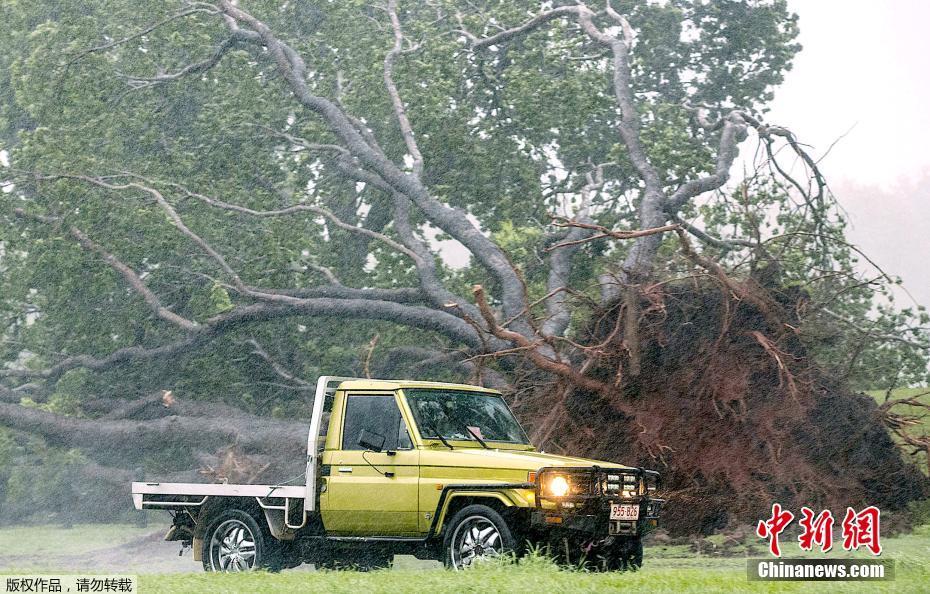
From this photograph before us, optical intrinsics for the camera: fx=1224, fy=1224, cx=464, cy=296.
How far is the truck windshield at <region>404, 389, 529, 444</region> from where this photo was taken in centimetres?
1092

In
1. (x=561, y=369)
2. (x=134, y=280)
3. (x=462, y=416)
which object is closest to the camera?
(x=462, y=416)

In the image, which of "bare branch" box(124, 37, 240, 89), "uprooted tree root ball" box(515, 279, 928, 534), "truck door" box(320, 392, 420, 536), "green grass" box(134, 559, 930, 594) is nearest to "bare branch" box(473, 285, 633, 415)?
"uprooted tree root ball" box(515, 279, 928, 534)

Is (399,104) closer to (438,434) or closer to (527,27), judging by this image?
(527,27)

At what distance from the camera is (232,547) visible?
37.4ft

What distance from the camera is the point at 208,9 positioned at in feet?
82.9

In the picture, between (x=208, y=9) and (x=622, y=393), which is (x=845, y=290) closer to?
(x=622, y=393)

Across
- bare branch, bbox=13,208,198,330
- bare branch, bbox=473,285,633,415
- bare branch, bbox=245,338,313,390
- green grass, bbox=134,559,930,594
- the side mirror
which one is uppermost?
bare branch, bbox=13,208,198,330

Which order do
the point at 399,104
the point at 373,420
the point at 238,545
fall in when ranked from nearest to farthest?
the point at 373,420 < the point at 238,545 < the point at 399,104

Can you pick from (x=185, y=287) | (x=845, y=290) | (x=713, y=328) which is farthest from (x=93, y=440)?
(x=845, y=290)

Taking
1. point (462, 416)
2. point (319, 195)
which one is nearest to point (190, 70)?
point (319, 195)

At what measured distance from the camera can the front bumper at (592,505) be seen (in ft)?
31.9

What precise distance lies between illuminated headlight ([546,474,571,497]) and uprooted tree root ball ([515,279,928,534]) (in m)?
4.99

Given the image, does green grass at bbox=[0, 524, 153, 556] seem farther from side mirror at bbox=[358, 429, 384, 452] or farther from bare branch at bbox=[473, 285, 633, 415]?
side mirror at bbox=[358, 429, 384, 452]

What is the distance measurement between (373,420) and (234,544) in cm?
180
